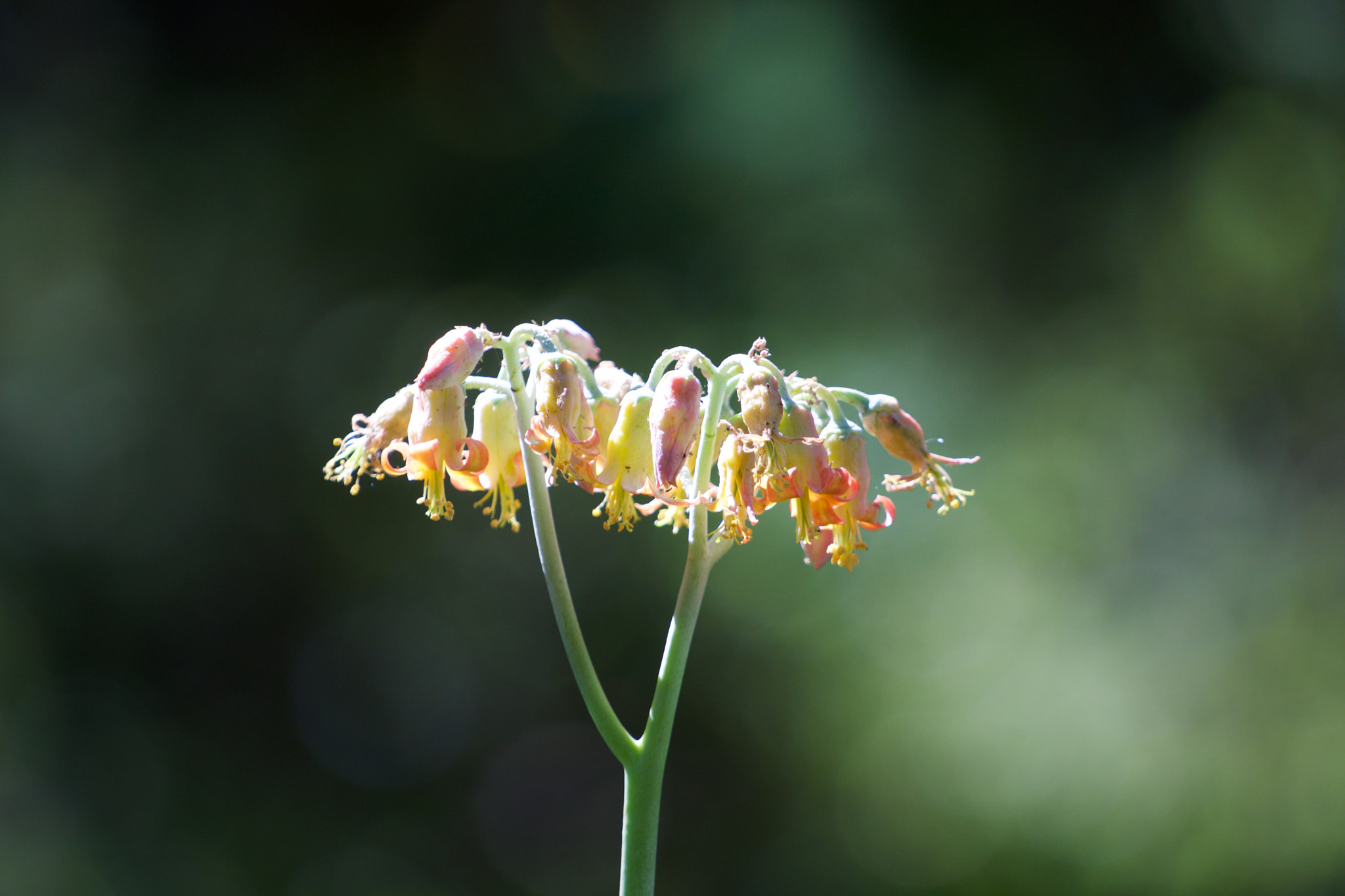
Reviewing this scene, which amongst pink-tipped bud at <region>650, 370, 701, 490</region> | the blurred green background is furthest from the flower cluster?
the blurred green background

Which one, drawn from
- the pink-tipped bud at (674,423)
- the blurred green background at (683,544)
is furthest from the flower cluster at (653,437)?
the blurred green background at (683,544)

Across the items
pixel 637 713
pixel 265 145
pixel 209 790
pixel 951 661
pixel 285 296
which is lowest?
pixel 209 790

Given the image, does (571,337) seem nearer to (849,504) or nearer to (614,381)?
(614,381)

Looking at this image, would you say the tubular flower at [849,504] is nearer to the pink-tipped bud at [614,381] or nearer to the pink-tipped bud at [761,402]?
the pink-tipped bud at [761,402]

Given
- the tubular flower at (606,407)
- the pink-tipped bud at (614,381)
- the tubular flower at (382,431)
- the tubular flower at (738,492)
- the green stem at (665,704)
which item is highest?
the pink-tipped bud at (614,381)

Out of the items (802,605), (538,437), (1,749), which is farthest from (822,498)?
(1,749)

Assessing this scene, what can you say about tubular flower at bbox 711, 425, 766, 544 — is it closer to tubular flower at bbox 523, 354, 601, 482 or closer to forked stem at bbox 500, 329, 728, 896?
forked stem at bbox 500, 329, 728, 896

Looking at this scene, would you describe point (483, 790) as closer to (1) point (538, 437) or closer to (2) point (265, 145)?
(2) point (265, 145)
